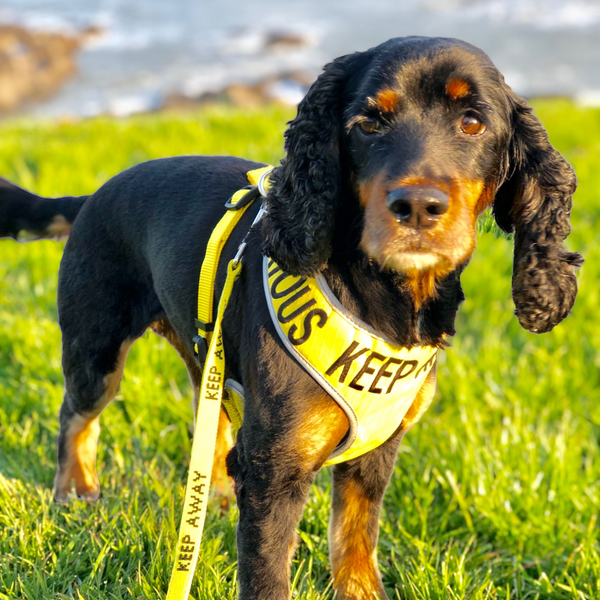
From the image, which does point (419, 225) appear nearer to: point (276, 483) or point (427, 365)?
point (427, 365)

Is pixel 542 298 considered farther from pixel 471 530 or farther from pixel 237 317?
pixel 471 530

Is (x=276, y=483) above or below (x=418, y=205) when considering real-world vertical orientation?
below

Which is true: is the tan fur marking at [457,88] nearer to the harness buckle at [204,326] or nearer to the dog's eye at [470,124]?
the dog's eye at [470,124]

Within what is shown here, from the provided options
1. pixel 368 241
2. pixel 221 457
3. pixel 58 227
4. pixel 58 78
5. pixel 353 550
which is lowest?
pixel 58 78

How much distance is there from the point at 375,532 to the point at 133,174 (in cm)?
175

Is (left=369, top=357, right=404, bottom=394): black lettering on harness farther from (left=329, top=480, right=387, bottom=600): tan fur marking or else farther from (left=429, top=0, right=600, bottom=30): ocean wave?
(left=429, top=0, right=600, bottom=30): ocean wave

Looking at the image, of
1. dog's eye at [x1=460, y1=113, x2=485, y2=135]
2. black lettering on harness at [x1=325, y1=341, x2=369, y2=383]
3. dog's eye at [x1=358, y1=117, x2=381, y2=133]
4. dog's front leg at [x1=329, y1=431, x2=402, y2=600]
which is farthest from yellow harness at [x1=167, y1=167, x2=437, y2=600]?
dog's eye at [x1=460, y1=113, x2=485, y2=135]

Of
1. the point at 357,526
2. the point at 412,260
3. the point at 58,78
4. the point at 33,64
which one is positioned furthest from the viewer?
the point at 33,64

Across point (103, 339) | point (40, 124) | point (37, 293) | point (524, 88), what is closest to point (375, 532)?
point (103, 339)

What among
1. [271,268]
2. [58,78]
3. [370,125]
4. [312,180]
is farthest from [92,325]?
[58,78]

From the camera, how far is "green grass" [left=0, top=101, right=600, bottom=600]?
263 cm

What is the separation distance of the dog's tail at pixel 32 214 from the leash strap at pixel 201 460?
1.21 metres

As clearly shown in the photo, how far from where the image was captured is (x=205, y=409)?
2.38 metres

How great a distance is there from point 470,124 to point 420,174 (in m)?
0.34
